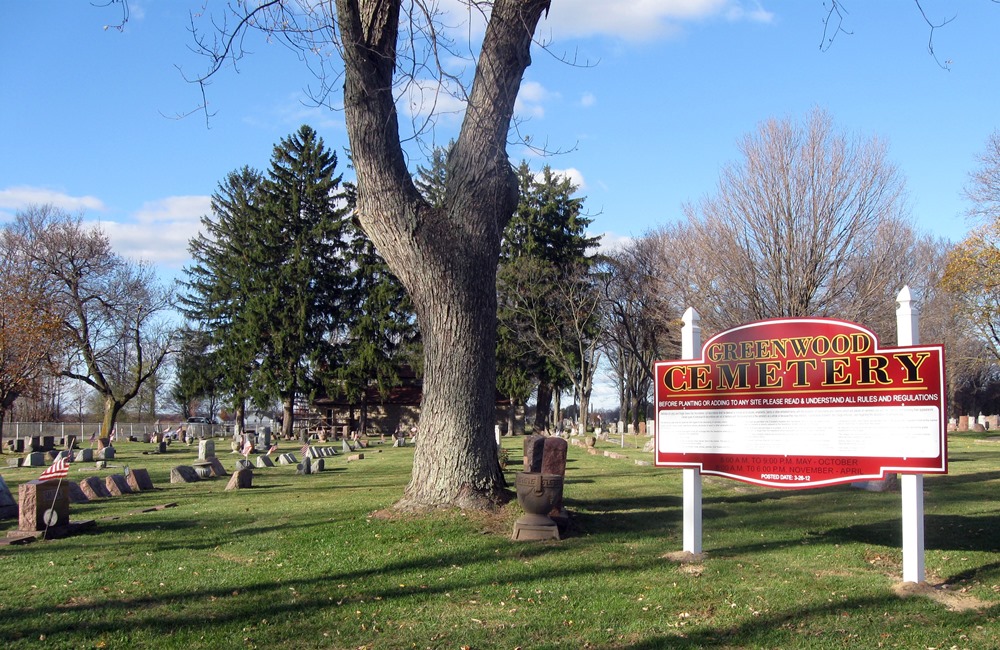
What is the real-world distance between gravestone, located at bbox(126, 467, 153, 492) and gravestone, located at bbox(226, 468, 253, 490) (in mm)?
1634

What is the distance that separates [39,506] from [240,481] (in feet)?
20.4

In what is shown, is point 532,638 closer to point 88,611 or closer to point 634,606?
point 634,606

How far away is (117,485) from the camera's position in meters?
15.1

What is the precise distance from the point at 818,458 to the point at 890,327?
607 inches

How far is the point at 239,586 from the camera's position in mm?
7270

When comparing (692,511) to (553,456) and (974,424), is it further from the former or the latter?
(974,424)

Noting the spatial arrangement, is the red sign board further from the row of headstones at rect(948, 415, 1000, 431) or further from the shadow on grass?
the row of headstones at rect(948, 415, 1000, 431)

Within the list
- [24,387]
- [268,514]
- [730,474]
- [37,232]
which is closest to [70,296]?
[37,232]

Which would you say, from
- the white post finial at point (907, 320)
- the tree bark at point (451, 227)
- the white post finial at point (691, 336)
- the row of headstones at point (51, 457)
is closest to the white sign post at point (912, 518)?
the white post finial at point (907, 320)

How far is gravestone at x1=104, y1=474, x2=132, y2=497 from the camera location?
48.8 feet

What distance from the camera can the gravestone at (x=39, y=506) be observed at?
9750 mm

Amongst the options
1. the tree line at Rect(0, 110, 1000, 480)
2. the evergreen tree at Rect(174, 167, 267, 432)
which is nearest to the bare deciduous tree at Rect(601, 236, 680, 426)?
the tree line at Rect(0, 110, 1000, 480)

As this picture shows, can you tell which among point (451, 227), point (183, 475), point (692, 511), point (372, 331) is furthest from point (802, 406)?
point (372, 331)

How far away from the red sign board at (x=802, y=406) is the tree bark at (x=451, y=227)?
8.39 feet
